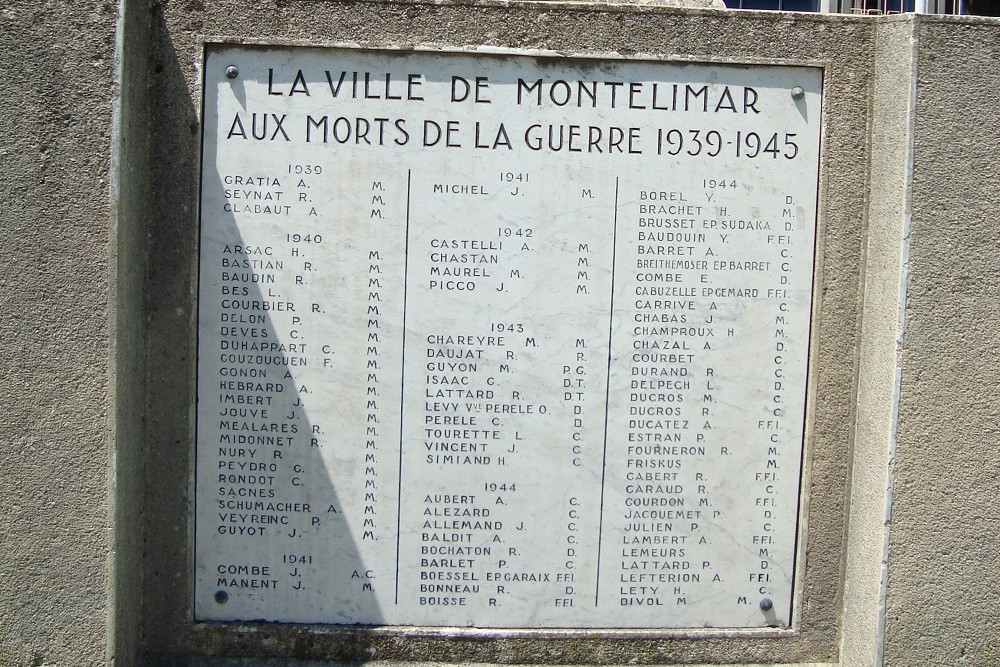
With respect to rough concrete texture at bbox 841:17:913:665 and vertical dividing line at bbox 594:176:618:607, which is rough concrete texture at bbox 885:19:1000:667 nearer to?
rough concrete texture at bbox 841:17:913:665

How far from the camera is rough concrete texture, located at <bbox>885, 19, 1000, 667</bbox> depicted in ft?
10.7

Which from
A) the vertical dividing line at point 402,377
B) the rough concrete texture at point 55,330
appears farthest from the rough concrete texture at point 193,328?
the vertical dividing line at point 402,377

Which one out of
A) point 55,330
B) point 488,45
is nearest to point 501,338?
point 488,45

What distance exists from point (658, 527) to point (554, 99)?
5.36 feet

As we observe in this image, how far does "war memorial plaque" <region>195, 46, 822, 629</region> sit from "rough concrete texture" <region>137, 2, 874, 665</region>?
0.22 ft

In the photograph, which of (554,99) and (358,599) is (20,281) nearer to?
(358,599)

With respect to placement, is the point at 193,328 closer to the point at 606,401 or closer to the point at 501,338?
the point at 501,338

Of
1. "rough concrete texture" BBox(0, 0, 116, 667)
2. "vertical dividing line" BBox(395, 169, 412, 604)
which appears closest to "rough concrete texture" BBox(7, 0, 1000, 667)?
"rough concrete texture" BBox(0, 0, 116, 667)

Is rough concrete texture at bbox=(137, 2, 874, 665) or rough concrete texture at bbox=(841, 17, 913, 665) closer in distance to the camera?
rough concrete texture at bbox=(841, 17, 913, 665)

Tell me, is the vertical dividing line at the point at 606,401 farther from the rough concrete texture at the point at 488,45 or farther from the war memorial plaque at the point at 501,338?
the rough concrete texture at the point at 488,45

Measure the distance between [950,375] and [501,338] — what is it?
1.57 m

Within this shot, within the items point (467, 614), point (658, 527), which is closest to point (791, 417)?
point (658, 527)

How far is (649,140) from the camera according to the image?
3.54 meters

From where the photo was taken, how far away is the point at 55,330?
3164 mm
